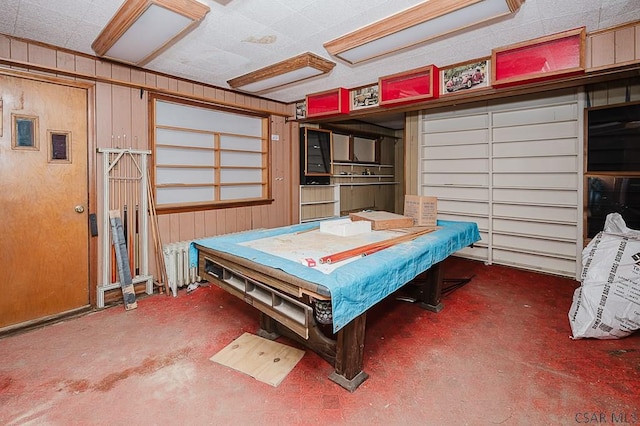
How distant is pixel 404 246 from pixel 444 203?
3.19 meters

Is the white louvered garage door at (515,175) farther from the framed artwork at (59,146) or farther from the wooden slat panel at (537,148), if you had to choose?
the framed artwork at (59,146)

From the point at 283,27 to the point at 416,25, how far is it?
3.41 ft

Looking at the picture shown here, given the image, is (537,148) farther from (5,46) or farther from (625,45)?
(5,46)

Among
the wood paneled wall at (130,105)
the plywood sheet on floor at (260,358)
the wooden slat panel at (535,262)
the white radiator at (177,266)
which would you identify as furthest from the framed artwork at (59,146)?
the wooden slat panel at (535,262)

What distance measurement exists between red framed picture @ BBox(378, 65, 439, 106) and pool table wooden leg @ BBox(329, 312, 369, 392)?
2605 millimetres

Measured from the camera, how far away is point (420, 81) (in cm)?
349

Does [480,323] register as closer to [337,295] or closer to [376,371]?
[376,371]

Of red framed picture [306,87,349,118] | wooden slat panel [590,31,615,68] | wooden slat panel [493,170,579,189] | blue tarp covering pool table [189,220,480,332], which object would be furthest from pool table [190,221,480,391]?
wooden slat panel [493,170,579,189]

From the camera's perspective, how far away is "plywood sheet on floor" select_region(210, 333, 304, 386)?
210 cm

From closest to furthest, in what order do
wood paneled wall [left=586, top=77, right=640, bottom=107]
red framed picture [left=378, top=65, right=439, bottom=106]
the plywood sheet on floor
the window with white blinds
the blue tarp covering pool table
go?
the blue tarp covering pool table, the plywood sheet on floor, red framed picture [left=378, top=65, right=439, bottom=106], wood paneled wall [left=586, top=77, right=640, bottom=107], the window with white blinds

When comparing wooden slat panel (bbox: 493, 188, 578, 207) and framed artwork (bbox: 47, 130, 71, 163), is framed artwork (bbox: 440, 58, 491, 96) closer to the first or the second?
wooden slat panel (bbox: 493, 188, 578, 207)

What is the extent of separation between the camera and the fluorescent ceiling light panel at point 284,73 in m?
3.21

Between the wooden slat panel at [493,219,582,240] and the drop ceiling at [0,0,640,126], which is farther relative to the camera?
the wooden slat panel at [493,219,582,240]

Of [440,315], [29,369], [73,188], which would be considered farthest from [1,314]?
[440,315]
